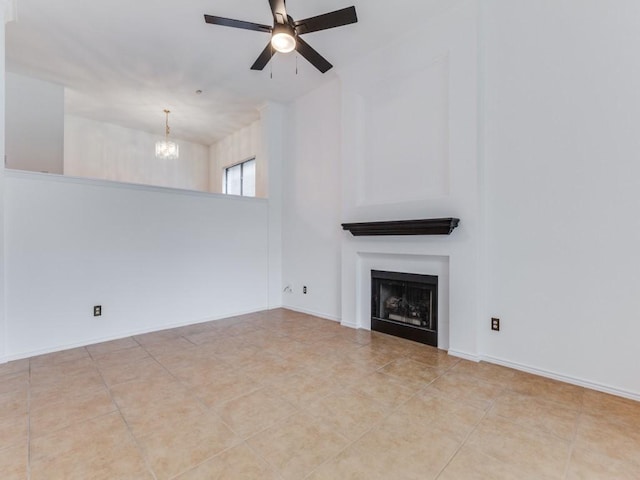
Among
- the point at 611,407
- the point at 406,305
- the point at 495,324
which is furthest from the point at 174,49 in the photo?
the point at 611,407

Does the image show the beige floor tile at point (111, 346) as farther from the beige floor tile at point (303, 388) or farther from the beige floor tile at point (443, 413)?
the beige floor tile at point (443, 413)

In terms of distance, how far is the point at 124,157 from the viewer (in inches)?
236

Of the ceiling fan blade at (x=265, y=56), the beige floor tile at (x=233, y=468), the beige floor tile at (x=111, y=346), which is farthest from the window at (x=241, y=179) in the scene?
the beige floor tile at (x=233, y=468)

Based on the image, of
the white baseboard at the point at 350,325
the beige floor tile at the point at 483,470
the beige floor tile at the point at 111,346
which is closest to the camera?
the beige floor tile at the point at 483,470

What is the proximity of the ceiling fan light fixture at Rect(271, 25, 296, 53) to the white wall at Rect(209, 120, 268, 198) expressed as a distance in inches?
101

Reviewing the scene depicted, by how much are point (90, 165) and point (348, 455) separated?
21.1ft

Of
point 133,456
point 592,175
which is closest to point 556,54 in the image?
point 592,175

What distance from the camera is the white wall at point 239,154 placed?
5.02 metres

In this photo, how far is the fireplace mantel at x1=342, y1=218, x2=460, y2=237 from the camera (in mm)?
2840

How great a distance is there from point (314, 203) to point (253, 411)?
9.81ft

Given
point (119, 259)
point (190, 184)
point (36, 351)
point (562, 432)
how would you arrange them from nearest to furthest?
point (562, 432)
point (36, 351)
point (119, 259)
point (190, 184)

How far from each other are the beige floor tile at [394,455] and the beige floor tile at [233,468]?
0.24 metres

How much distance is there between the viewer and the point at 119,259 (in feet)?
11.6

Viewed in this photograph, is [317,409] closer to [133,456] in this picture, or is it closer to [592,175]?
[133,456]
